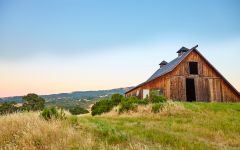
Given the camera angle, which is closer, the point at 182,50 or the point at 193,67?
the point at 193,67

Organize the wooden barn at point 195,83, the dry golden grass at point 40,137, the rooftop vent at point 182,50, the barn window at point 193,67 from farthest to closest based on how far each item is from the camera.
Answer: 1. the rooftop vent at point 182,50
2. the barn window at point 193,67
3. the wooden barn at point 195,83
4. the dry golden grass at point 40,137

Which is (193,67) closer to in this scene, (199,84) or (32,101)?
(199,84)

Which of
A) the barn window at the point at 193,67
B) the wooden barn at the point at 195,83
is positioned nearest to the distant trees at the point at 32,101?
the wooden barn at the point at 195,83

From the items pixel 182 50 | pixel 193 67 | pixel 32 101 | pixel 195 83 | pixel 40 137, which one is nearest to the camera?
pixel 40 137

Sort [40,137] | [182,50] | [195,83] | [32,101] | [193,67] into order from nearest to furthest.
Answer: [40,137] → [195,83] → [193,67] → [182,50] → [32,101]

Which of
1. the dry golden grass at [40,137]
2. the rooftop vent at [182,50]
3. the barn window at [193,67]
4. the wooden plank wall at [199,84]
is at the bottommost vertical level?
the dry golden grass at [40,137]

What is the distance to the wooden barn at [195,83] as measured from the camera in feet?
103

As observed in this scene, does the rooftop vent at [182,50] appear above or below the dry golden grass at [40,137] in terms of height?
above

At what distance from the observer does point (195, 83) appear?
31.8 meters

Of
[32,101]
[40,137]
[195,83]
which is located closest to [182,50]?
[195,83]

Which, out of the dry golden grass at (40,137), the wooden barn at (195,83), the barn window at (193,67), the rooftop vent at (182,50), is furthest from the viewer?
the rooftop vent at (182,50)

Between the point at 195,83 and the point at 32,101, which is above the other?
the point at 195,83

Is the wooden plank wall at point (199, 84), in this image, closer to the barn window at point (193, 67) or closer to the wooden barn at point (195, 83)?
the wooden barn at point (195, 83)

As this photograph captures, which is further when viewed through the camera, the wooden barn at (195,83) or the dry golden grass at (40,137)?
the wooden barn at (195,83)
